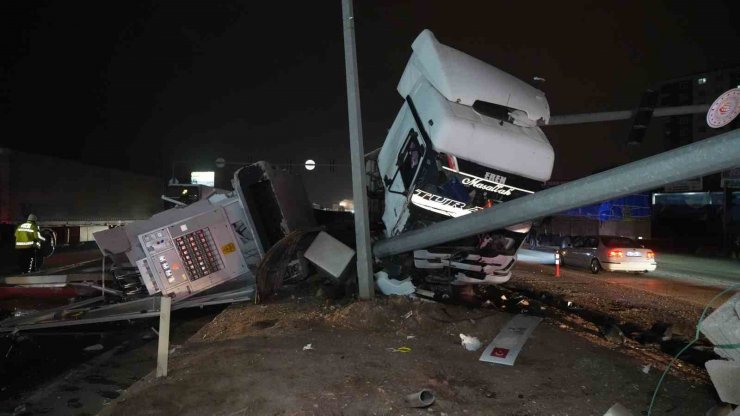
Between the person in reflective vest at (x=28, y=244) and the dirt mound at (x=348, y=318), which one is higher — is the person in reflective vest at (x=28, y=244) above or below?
above

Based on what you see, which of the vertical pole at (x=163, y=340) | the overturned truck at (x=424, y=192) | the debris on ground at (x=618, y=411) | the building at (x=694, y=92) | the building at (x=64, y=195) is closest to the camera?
the debris on ground at (x=618, y=411)

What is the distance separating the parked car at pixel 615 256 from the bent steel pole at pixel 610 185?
1091 cm

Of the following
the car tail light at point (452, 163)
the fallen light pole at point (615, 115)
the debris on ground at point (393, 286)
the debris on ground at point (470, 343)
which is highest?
the fallen light pole at point (615, 115)

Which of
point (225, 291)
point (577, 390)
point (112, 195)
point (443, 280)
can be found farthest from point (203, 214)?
point (112, 195)

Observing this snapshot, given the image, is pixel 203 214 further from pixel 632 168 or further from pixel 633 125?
pixel 633 125

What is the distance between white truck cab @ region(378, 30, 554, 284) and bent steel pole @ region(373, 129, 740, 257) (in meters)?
0.67

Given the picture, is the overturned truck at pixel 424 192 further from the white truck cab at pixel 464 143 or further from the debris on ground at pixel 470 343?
the debris on ground at pixel 470 343

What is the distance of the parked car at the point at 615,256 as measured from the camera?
49.1 ft

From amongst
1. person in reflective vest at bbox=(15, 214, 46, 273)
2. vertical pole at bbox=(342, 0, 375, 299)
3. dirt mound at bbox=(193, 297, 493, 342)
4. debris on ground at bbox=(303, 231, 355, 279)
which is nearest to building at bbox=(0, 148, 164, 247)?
person in reflective vest at bbox=(15, 214, 46, 273)

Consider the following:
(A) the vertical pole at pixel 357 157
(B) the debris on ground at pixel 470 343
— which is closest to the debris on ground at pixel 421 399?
(B) the debris on ground at pixel 470 343

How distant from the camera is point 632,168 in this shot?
13.7 feet

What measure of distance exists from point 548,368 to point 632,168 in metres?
1.91

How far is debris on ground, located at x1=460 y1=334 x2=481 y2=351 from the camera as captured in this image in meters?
4.97

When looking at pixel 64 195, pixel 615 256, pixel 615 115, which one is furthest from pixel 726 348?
pixel 64 195
